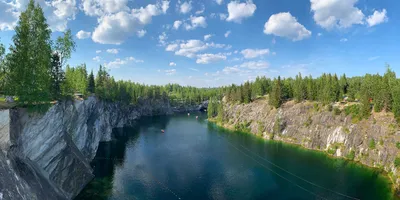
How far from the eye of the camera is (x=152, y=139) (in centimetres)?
9400

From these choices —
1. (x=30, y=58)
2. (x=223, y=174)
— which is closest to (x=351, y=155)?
(x=223, y=174)

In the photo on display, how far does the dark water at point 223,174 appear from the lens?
1818 inches

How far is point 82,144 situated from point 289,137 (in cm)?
7618

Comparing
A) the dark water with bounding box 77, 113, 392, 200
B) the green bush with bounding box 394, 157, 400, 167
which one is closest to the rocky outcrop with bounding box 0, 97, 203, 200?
the dark water with bounding box 77, 113, 392, 200

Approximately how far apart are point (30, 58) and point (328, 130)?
8859 centimetres

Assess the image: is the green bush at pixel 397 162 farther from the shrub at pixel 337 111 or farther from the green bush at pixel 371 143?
the shrub at pixel 337 111

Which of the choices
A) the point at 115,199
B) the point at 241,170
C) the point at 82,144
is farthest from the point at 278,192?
the point at 82,144

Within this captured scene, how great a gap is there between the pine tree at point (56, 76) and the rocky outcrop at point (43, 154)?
2563 mm

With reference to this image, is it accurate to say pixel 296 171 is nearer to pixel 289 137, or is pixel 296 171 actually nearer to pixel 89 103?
pixel 289 137

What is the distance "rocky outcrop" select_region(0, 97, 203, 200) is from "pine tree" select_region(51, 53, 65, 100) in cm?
256


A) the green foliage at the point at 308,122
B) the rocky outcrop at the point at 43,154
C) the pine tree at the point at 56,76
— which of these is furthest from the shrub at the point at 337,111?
the pine tree at the point at 56,76

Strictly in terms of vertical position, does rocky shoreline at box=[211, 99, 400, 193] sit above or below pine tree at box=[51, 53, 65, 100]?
below

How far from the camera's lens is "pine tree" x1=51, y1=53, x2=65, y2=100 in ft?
137

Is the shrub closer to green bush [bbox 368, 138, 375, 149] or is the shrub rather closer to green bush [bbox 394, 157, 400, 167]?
green bush [bbox 368, 138, 375, 149]
